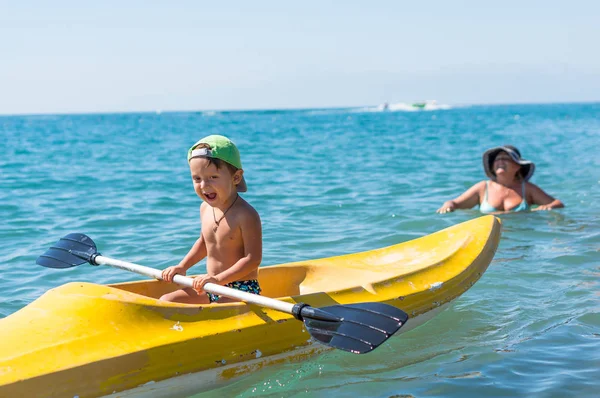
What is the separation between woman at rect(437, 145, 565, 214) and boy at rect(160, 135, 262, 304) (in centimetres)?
493

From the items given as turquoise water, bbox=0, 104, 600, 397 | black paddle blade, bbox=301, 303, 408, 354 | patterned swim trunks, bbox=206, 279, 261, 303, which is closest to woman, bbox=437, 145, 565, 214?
turquoise water, bbox=0, 104, 600, 397

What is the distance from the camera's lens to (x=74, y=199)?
11281 mm

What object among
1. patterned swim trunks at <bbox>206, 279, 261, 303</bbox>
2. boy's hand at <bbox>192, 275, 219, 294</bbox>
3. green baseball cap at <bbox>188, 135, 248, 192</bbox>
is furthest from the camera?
patterned swim trunks at <bbox>206, 279, 261, 303</bbox>

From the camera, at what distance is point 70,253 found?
5.07m

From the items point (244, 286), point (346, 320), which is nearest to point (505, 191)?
point (244, 286)

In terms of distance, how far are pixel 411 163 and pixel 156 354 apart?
14.1 m

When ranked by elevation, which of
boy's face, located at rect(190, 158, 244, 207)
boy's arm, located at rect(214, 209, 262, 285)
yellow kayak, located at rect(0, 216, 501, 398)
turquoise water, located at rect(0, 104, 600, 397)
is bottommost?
turquoise water, located at rect(0, 104, 600, 397)

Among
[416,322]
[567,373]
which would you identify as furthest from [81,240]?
[567,373]

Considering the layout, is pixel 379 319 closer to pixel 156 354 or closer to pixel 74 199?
pixel 156 354

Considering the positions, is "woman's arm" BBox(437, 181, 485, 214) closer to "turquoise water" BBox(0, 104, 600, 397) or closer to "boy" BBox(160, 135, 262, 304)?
"turquoise water" BBox(0, 104, 600, 397)

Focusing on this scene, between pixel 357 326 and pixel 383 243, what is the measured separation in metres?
4.17

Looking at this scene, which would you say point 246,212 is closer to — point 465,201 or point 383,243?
point 383,243

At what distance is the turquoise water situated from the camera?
4.12m

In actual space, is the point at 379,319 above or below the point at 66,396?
above
